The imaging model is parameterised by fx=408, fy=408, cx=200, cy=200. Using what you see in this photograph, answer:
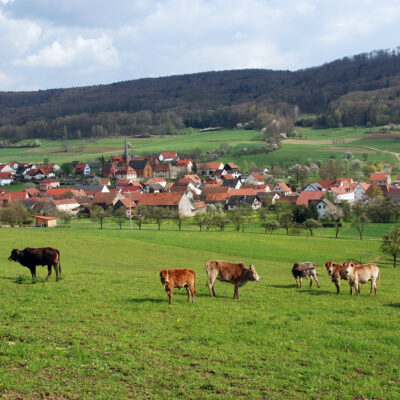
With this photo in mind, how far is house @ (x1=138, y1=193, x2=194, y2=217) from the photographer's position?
90938 mm

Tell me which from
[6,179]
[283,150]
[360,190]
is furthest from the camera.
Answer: [283,150]

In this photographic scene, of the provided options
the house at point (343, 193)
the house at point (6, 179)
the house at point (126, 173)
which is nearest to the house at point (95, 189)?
the house at point (126, 173)

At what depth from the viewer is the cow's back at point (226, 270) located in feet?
50.9

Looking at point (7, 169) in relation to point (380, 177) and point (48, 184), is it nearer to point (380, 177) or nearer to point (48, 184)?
point (48, 184)

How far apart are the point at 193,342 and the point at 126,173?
136 m

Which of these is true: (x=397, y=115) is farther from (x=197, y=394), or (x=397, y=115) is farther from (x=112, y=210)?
(x=197, y=394)

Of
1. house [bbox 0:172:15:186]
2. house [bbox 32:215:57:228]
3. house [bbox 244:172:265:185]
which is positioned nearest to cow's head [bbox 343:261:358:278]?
house [bbox 32:215:57:228]

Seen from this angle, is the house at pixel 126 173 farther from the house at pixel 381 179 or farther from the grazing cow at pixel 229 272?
the grazing cow at pixel 229 272

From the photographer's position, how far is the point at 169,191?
394 feet

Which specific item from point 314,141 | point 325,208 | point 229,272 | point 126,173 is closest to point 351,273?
point 229,272

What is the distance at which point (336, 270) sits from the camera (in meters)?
17.0

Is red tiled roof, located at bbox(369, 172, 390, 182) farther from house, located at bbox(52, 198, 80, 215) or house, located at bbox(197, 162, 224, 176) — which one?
house, located at bbox(52, 198, 80, 215)

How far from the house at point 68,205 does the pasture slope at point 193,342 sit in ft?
252

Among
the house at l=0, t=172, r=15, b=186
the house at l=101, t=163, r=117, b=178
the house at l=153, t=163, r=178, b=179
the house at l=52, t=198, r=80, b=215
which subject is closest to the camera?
the house at l=52, t=198, r=80, b=215
